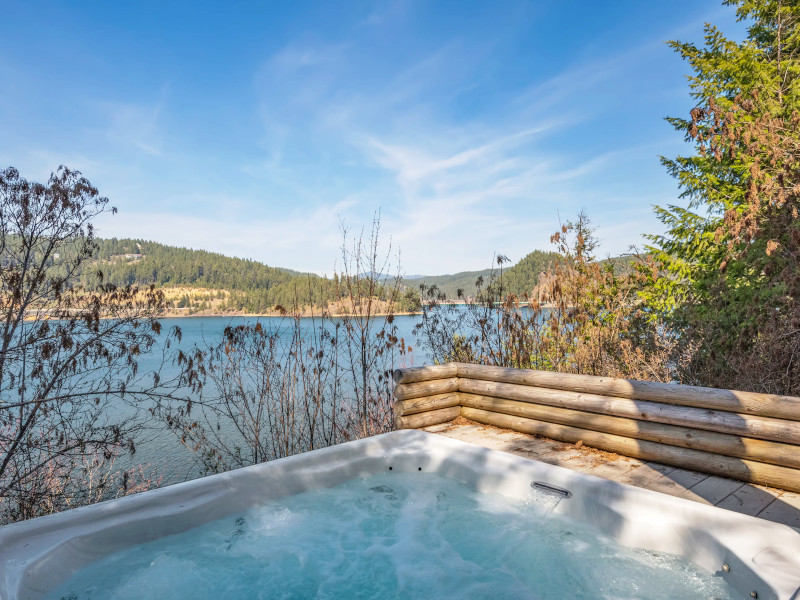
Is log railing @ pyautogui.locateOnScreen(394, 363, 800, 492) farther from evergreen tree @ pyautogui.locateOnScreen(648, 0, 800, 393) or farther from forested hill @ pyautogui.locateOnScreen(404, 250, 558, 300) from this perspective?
evergreen tree @ pyautogui.locateOnScreen(648, 0, 800, 393)

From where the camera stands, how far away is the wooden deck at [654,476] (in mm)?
1887

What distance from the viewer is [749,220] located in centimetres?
296

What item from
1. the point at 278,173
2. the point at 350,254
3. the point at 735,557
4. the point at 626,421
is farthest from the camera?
the point at 278,173

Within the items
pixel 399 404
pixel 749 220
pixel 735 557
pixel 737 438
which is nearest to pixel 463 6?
pixel 749 220

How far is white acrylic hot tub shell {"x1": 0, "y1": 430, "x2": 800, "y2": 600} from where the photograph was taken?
57.2 inches

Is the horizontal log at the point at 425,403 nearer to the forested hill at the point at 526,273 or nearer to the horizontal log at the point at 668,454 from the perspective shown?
the horizontal log at the point at 668,454

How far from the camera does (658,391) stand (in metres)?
2.50

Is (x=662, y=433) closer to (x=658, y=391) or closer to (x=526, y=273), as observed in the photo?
(x=658, y=391)

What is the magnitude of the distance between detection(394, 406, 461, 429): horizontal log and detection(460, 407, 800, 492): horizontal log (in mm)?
372

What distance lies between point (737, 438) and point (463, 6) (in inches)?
235

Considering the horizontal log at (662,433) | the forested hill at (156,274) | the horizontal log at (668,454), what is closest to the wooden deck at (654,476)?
the horizontal log at (668,454)

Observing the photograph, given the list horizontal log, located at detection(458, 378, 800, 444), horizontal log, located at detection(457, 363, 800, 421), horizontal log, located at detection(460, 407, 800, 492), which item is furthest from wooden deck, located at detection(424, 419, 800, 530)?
horizontal log, located at detection(457, 363, 800, 421)

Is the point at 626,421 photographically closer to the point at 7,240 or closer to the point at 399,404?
the point at 399,404

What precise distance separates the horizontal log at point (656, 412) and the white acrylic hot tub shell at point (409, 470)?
64 cm
